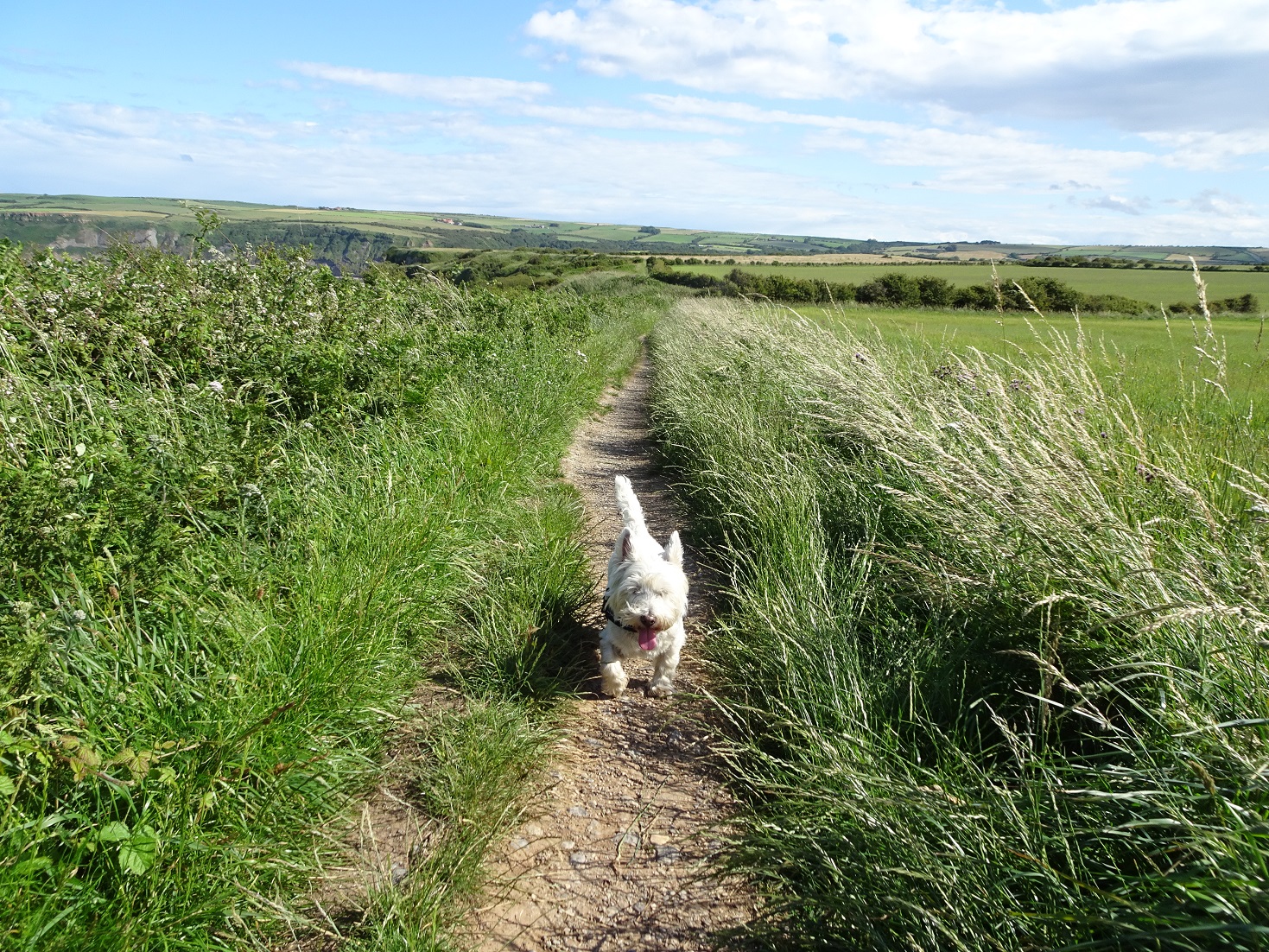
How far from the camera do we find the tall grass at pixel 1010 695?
1.70 metres

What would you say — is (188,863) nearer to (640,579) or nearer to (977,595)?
(640,579)

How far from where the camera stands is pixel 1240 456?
3633mm

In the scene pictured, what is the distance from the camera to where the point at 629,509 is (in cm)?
466

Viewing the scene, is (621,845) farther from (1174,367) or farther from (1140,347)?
(1174,367)

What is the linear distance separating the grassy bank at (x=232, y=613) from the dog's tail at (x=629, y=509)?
22.3 inches

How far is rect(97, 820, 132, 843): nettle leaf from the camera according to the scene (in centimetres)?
193

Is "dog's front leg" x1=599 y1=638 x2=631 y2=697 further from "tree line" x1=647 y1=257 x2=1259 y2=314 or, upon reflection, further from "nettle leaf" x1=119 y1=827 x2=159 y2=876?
"tree line" x1=647 y1=257 x2=1259 y2=314

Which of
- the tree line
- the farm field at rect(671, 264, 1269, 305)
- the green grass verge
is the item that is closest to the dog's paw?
the green grass verge

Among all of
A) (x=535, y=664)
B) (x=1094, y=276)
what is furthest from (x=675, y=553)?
(x=1094, y=276)

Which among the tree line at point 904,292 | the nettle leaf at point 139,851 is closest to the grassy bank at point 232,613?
the nettle leaf at point 139,851

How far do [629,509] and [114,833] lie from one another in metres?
3.13

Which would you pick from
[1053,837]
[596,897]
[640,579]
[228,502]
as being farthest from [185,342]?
[1053,837]

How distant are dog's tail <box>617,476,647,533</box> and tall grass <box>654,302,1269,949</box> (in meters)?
0.80

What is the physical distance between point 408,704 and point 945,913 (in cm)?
241
